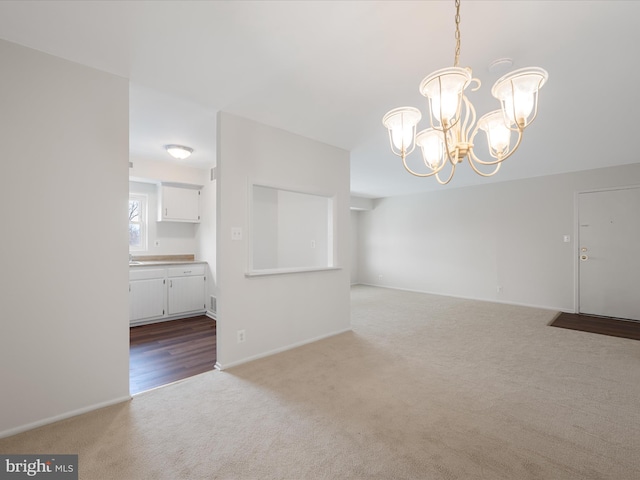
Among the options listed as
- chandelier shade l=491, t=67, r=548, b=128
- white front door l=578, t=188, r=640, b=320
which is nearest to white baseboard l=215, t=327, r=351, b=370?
chandelier shade l=491, t=67, r=548, b=128

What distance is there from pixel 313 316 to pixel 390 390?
1396 mm

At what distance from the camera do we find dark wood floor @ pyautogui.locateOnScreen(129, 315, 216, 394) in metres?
2.73

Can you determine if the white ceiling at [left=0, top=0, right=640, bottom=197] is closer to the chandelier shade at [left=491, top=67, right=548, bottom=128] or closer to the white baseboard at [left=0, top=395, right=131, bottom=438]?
the chandelier shade at [left=491, top=67, right=548, bottom=128]

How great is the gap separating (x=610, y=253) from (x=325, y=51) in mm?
5559

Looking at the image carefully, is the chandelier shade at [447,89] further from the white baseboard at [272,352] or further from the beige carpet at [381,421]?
the white baseboard at [272,352]

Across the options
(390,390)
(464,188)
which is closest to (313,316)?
(390,390)

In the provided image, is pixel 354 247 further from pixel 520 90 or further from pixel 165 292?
pixel 520 90

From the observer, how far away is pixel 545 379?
2.61 meters

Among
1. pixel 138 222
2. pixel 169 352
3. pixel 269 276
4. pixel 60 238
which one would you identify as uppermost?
pixel 138 222

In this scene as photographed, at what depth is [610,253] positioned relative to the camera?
466 centimetres

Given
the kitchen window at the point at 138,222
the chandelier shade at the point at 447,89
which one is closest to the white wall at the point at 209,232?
the kitchen window at the point at 138,222

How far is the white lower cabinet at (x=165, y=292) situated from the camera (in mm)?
4312

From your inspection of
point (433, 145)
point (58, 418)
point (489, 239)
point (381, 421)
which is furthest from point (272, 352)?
point (489, 239)

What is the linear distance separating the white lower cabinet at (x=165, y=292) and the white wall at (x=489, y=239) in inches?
192
